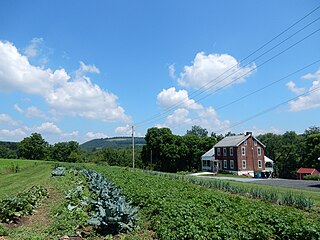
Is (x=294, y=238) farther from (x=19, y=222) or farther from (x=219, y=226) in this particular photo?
(x=19, y=222)

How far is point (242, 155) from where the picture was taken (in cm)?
5022

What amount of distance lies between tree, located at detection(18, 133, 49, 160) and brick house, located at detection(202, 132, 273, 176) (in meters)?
65.0

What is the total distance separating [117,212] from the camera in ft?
27.0

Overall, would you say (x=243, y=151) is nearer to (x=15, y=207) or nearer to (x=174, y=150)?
(x=174, y=150)

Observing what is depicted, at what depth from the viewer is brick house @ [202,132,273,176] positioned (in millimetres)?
50000

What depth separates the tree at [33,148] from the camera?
310 ft

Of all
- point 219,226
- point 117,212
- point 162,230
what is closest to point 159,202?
point 117,212

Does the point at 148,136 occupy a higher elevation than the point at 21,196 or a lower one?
higher

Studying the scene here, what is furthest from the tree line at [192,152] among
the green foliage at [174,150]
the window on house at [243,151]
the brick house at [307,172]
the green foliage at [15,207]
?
the green foliage at [15,207]

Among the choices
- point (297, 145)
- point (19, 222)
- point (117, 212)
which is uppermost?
point (297, 145)

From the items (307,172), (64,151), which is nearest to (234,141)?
(307,172)

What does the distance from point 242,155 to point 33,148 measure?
71.6 m

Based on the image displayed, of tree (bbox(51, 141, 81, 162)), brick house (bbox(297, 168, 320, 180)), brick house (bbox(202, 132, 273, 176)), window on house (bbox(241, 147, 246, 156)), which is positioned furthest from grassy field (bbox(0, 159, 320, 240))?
tree (bbox(51, 141, 81, 162))

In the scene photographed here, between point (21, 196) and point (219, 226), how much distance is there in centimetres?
905
